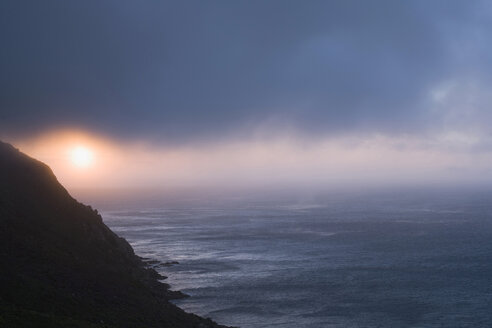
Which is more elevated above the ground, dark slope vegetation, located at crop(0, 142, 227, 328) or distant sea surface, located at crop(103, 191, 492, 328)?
dark slope vegetation, located at crop(0, 142, 227, 328)

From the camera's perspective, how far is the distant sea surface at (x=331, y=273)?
67.8m

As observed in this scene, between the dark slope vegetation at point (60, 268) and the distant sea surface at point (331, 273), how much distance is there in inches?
422

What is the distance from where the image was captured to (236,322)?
2534 inches

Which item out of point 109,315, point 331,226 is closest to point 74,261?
point 109,315

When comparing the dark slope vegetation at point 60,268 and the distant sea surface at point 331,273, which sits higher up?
the dark slope vegetation at point 60,268

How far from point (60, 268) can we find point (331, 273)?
2177 inches

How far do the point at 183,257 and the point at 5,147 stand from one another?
46.9 m

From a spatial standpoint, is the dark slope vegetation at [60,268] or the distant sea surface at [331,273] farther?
the distant sea surface at [331,273]

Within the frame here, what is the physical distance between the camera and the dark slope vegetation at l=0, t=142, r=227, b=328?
47188mm

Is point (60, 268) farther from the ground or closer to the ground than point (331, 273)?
farther from the ground

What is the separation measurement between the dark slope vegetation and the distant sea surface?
10721 millimetres

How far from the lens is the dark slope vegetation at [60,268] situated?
47188mm

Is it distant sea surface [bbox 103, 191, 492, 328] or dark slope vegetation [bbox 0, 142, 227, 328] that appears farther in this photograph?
distant sea surface [bbox 103, 191, 492, 328]

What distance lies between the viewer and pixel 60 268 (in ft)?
195
